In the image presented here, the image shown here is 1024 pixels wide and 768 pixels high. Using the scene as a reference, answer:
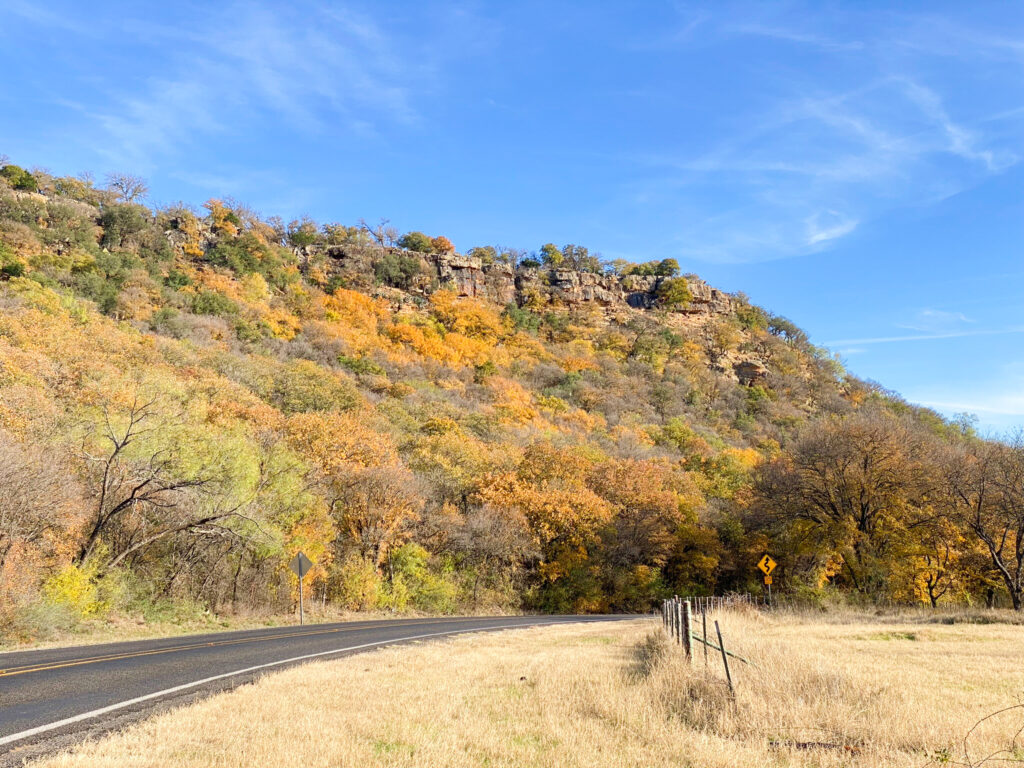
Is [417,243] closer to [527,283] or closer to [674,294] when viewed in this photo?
[527,283]

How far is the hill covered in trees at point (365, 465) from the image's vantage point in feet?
76.0

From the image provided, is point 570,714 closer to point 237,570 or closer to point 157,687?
point 157,687

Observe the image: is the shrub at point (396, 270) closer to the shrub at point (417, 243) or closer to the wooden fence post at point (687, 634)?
the shrub at point (417, 243)

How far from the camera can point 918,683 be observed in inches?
433

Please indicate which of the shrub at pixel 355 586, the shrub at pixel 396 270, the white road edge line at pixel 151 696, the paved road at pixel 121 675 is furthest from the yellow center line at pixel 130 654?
the shrub at pixel 396 270

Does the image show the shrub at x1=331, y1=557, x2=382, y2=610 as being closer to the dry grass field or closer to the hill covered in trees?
the hill covered in trees

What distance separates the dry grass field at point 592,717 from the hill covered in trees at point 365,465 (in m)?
12.6

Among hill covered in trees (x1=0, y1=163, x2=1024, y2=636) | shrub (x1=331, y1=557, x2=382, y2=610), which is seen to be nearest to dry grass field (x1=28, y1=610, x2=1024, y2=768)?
hill covered in trees (x1=0, y1=163, x2=1024, y2=636)

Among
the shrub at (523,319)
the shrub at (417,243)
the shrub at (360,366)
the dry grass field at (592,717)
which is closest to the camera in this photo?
the dry grass field at (592,717)

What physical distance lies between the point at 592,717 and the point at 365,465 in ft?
94.7

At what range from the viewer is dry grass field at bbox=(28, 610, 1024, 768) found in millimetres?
6402

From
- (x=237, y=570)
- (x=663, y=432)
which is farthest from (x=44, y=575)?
(x=663, y=432)

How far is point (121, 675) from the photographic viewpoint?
10.4m

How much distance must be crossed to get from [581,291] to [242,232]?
68.1 m
